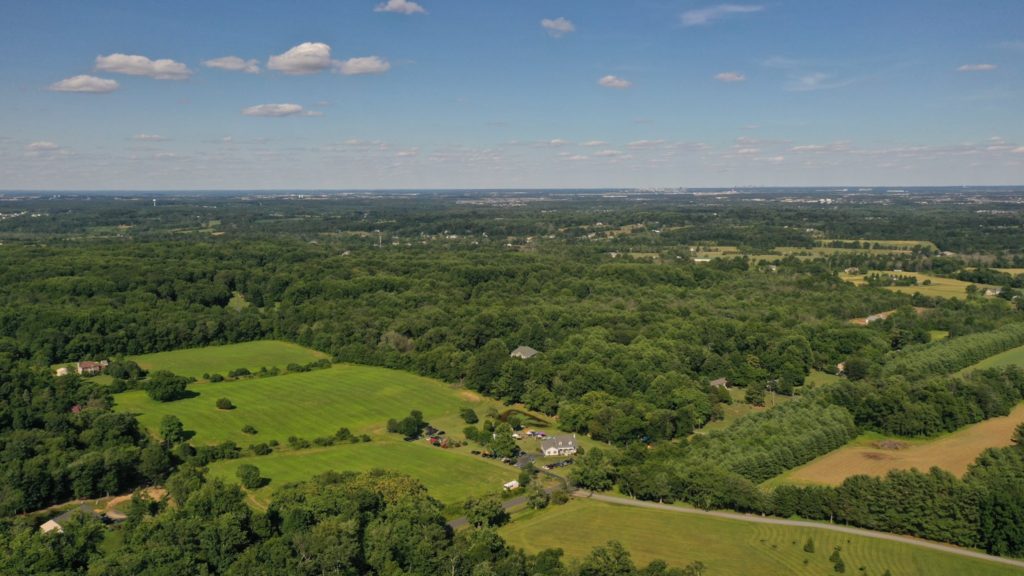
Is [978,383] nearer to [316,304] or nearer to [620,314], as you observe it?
[620,314]

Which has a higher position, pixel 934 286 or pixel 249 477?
pixel 934 286

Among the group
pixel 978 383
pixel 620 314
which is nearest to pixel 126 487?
pixel 620 314

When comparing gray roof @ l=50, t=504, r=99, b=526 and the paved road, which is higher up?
gray roof @ l=50, t=504, r=99, b=526

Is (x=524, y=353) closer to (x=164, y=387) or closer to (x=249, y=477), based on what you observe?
(x=164, y=387)

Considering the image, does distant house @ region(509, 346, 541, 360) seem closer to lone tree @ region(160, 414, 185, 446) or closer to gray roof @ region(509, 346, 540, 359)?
gray roof @ region(509, 346, 540, 359)

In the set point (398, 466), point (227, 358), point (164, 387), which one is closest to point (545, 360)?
point (398, 466)

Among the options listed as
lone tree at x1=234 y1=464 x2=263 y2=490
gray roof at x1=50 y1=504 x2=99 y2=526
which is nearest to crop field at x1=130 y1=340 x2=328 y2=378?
lone tree at x1=234 y1=464 x2=263 y2=490
